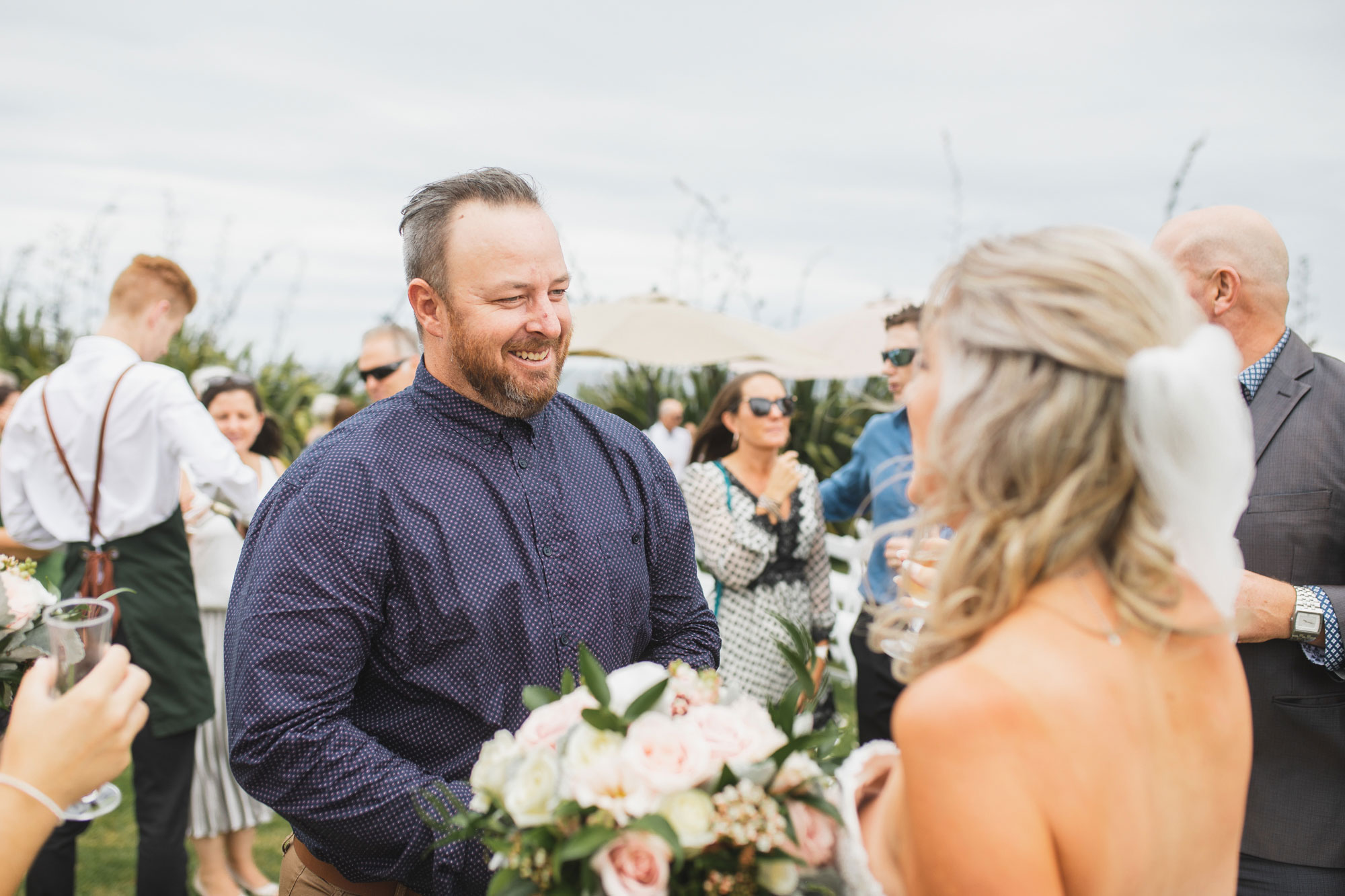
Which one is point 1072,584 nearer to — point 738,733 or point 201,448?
point 738,733

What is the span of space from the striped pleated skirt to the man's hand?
13.2 ft

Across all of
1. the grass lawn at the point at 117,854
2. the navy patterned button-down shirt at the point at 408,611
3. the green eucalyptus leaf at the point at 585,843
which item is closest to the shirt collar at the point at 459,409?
the navy patterned button-down shirt at the point at 408,611

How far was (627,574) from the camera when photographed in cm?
229

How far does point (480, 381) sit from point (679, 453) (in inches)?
296

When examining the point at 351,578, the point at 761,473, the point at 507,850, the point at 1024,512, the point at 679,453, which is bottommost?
the point at 679,453

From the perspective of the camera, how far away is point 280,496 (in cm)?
204

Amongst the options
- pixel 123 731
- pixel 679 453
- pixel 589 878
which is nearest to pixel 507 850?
pixel 589 878

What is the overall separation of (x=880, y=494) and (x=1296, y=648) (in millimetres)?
2220

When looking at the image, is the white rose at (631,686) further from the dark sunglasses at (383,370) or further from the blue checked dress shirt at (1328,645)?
the dark sunglasses at (383,370)

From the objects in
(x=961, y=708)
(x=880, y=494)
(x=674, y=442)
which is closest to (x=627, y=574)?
(x=961, y=708)

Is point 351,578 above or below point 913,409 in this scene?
below

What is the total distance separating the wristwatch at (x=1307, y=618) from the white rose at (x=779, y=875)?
1694mm

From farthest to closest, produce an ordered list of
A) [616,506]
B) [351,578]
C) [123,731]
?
[616,506] → [351,578] → [123,731]

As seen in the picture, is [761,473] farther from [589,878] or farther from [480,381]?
[589,878]
